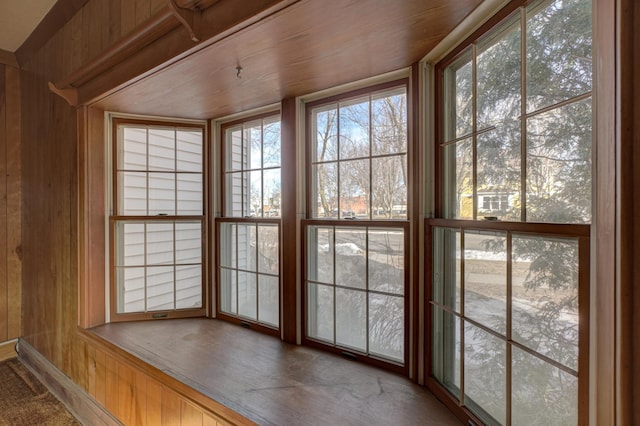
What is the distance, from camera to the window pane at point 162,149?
2324mm

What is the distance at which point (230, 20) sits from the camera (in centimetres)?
121

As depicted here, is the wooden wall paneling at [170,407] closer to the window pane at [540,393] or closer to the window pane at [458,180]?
the window pane at [540,393]

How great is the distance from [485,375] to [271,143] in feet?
5.54

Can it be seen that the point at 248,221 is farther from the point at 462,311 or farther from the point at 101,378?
the point at 462,311

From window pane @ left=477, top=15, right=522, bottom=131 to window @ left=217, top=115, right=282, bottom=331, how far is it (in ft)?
4.07

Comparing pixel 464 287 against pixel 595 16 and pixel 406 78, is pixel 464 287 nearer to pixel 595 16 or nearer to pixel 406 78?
pixel 595 16

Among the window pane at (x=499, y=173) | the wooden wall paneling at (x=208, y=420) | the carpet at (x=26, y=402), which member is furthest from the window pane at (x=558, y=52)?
the carpet at (x=26, y=402)

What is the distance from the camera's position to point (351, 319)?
1.74 metres

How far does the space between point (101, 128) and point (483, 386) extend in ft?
8.59

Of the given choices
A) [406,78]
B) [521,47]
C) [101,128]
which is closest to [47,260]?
[101,128]


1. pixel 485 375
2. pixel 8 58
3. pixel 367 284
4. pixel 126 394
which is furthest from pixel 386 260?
pixel 8 58

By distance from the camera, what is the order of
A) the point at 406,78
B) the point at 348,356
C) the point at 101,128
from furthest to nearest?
the point at 101,128, the point at 348,356, the point at 406,78

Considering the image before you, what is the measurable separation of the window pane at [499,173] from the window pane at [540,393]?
0.45 metres

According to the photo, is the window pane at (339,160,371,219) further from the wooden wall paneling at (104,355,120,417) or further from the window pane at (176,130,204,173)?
the wooden wall paneling at (104,355,120,417)
